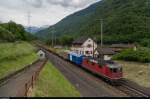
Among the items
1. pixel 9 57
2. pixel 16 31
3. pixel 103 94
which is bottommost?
pixel 103 94

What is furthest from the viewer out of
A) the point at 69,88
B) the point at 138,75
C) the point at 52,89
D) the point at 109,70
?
the point at 138,75

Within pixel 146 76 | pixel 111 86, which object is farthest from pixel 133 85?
pixel 146 76

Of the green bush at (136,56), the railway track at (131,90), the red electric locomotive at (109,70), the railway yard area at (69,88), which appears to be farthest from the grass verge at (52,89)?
the green bush at (136,56)

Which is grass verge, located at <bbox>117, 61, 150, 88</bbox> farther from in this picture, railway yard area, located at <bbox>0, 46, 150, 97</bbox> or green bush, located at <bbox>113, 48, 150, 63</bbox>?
green bush, located at <bbox>113, 48, 150, 63</bbox>

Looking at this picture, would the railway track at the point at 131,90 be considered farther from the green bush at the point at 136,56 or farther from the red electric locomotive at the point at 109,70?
the green bush at the point at 136,56

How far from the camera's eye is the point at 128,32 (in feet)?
534

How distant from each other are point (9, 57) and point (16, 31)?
310 feet

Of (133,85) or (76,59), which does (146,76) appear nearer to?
(133,85)

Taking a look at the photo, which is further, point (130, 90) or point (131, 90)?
point (130, 90)

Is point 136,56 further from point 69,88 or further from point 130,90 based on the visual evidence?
point 69,88

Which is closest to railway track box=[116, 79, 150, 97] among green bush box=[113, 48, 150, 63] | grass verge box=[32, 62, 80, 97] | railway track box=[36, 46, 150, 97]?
railway track box=[36, 46, 150, 97]

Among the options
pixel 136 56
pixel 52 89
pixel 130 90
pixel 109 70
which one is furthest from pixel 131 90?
pixel 136 56

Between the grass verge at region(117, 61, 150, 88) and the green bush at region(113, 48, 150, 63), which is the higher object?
the green bush at region(113, 48, 150, 63)

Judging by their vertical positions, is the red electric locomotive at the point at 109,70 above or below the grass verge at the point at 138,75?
above
